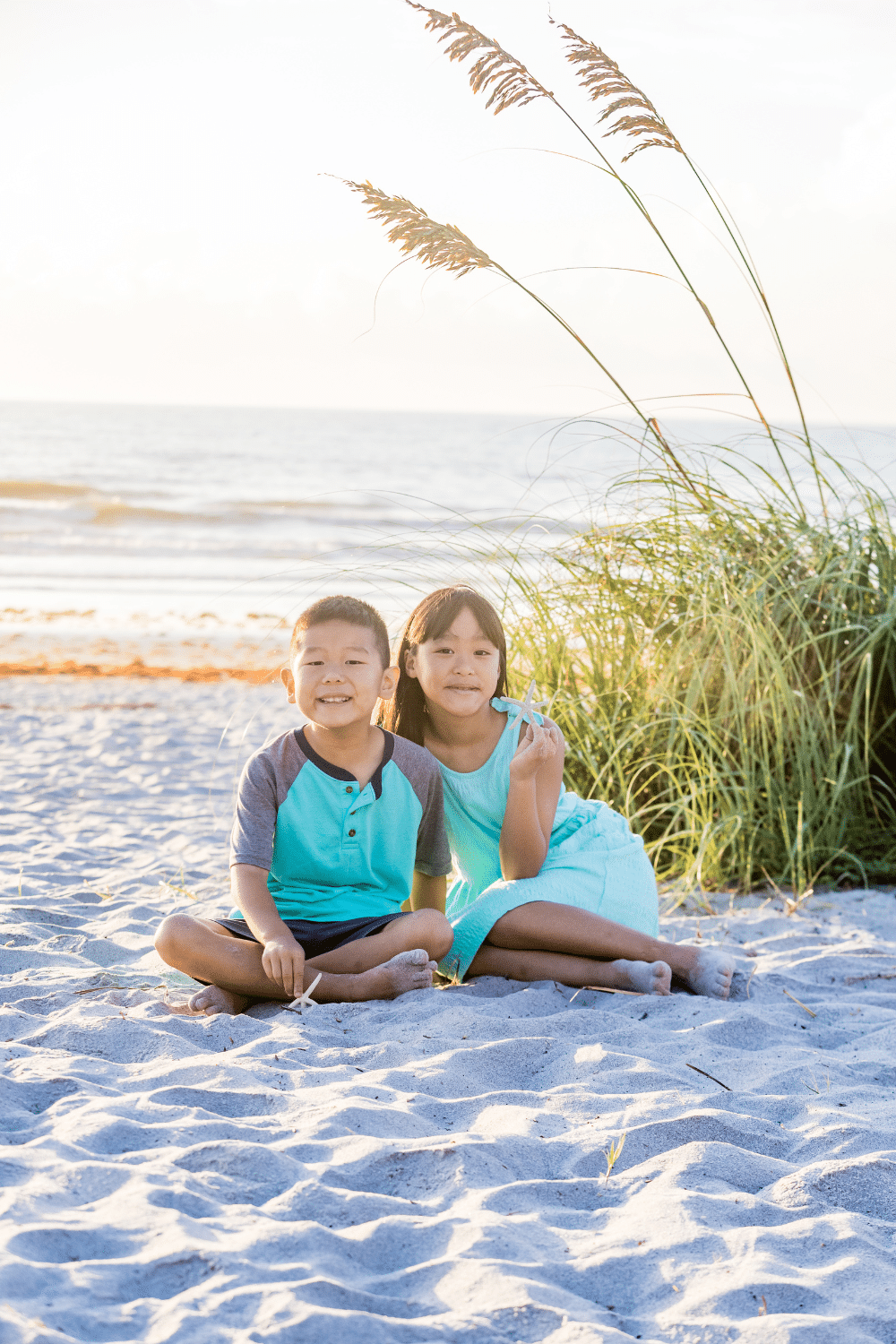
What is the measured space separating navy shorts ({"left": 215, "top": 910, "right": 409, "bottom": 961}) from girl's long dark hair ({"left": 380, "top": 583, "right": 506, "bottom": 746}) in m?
0.53

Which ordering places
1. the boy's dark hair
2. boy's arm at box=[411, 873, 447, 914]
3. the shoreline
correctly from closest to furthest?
the boy's dark hair < boy's arm at box=[411, 873, 447, 914] < the shoreline

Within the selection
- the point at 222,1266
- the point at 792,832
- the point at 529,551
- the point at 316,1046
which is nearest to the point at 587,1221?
the point at 222,1266

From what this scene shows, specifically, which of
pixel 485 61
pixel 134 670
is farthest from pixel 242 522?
pixel 485 61

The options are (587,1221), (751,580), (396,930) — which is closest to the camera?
(587,1221)

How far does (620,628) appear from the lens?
12.9ft

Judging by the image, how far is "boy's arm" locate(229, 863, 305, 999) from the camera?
8.14ft

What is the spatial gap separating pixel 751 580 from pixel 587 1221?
2.49 meters

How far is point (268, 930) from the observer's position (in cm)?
255

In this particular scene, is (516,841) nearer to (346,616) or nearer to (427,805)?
(427,805)

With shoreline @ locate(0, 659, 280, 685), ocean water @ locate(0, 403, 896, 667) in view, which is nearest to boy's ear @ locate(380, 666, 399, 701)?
ocean water @ locate(0, 403, 896, 667)

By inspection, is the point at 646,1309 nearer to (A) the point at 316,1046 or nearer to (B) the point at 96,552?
(A) the point at 316,1046

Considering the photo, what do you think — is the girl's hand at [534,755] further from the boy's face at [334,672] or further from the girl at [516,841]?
the boy's face at [334,672]

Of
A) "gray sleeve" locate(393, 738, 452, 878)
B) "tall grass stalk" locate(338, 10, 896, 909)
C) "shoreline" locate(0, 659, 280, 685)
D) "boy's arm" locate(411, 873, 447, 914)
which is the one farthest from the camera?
"shoreline" locate(0, 659, 280, 685)

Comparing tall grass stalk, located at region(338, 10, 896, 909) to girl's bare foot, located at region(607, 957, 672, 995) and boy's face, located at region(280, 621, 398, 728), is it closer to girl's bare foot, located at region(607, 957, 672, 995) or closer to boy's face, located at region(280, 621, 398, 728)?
girl's bare foot, located at region(607, 957, 672, 995)
